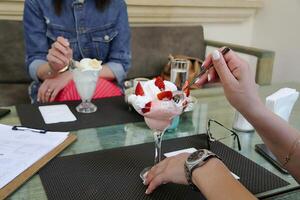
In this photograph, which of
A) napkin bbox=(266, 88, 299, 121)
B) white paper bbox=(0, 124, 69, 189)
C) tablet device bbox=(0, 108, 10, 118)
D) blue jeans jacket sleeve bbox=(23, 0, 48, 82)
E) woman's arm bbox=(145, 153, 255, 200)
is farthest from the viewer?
blue jeans jacket sleeve bbox=(23, 0, 48, 82)

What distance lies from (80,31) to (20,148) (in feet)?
2.81

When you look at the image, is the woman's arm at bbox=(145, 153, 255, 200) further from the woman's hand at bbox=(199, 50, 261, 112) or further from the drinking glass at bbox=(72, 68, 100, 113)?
the drinking glass at bbox=(72, 68, 100, 113)

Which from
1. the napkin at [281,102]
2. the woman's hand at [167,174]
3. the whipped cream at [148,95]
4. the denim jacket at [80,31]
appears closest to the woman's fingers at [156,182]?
the woman's hand at [167,174]

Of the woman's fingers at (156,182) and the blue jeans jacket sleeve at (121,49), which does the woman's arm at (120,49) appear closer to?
the blue jeans jacket sleeve at (121,49)

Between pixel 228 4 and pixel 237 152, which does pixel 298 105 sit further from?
pixel 228 4

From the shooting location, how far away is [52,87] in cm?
127

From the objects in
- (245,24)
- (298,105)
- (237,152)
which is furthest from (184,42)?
(237,152)

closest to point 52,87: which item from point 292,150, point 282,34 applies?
point 292,150

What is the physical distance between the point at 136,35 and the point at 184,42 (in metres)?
0.40

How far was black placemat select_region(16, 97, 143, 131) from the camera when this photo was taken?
96cm

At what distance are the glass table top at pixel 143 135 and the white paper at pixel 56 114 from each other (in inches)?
3.4

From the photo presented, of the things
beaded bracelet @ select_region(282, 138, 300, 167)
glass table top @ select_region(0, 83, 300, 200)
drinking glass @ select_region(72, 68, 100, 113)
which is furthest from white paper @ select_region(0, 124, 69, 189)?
beaded bracelet @ select_region(282, 138, 300, 167)

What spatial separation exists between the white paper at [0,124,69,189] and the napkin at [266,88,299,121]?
1.88 ft

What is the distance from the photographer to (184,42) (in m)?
2.51
